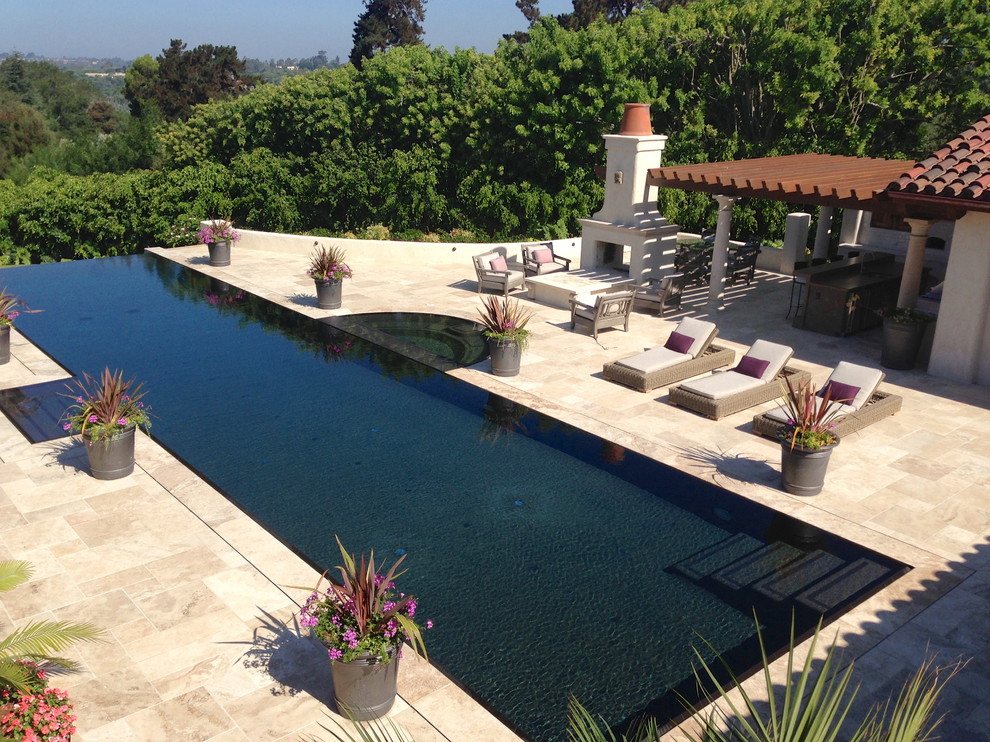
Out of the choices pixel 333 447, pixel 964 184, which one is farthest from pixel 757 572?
pixel 964 184

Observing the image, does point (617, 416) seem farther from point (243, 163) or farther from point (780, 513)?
point (243, 163)

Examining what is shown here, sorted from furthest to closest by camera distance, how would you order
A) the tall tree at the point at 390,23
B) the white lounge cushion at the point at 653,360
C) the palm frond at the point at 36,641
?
1. the tall tree at the point at 390,23
2. the white lounge cushion at the point at 653,360
3. the palm frond at the point at 36,641

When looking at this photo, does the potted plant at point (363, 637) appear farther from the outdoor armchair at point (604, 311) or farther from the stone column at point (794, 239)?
the stone column at point (794, 239)

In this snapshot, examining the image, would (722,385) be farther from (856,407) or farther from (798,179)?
Result: (798,179)

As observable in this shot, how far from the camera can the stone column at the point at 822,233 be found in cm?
2116

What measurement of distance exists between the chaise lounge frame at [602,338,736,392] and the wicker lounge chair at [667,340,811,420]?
18.7 inches

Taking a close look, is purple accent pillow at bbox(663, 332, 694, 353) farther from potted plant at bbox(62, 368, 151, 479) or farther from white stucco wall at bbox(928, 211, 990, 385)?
potted plant at bbox(62, 368, 151, 479)

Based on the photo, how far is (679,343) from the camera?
1394 cm

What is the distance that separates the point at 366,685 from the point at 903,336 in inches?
447

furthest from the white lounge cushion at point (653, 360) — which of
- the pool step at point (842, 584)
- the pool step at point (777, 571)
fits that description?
the pool step at point (842, 584)

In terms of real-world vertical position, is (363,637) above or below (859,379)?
below

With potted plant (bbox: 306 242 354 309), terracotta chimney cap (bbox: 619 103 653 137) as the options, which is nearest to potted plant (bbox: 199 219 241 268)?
potted plant (bbox: 306 242 354 309)

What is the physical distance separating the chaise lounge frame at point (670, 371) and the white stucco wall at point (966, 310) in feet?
11.0

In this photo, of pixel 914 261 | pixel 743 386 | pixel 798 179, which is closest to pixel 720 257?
pixel 798 179
